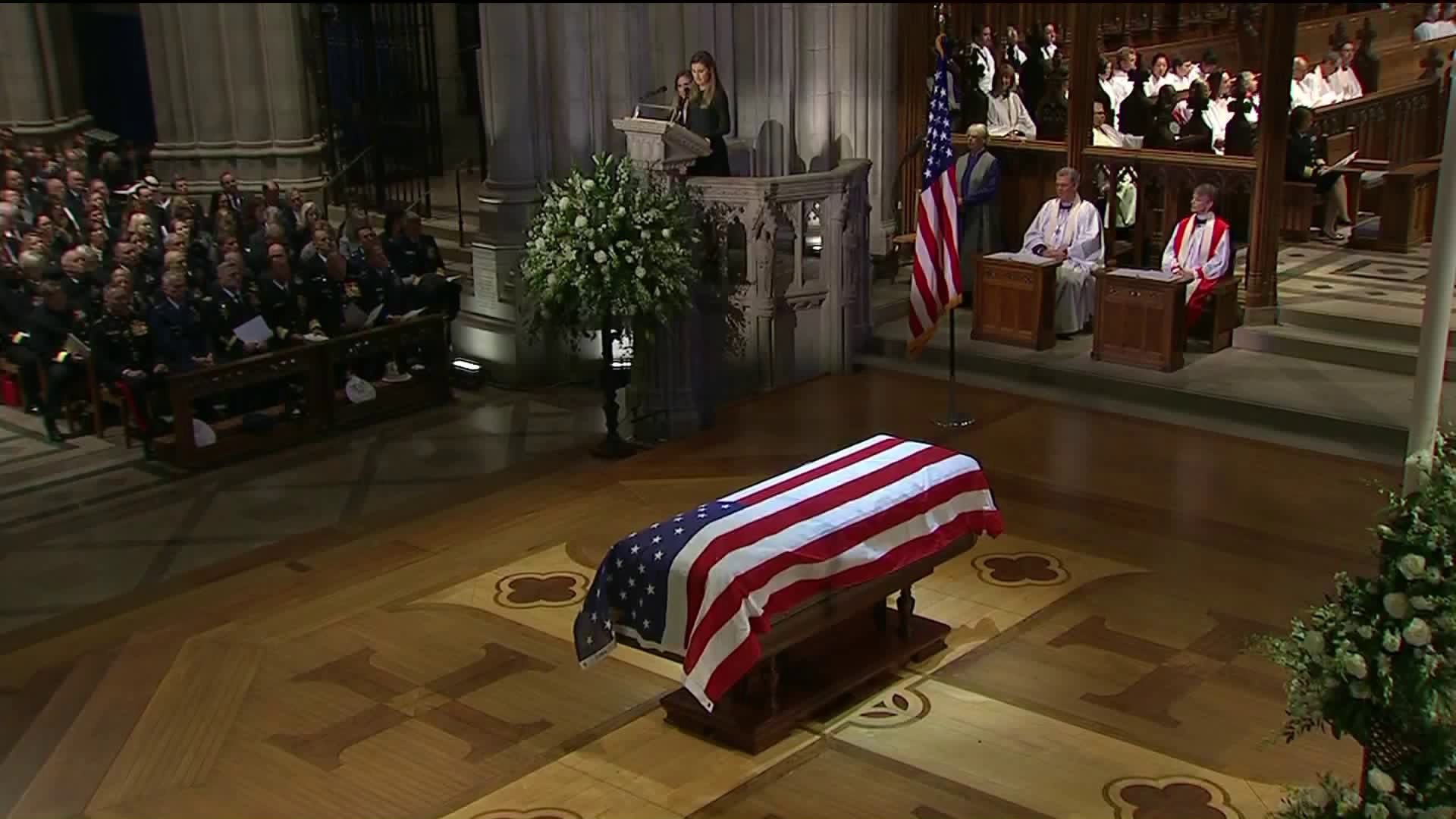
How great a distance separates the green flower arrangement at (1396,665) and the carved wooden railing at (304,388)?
7.83m

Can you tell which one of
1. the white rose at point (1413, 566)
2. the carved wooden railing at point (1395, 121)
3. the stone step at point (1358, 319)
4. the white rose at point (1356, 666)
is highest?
the carved wooden railing at point (1395, 121)

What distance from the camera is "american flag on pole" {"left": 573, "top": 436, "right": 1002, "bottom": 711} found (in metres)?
5.94

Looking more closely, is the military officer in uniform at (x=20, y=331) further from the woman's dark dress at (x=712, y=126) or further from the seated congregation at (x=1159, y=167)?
the seated congregation at (x=1159, y=167)

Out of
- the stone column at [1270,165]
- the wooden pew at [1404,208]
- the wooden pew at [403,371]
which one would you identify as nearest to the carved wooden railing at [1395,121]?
the wooden pew at [1404,208]

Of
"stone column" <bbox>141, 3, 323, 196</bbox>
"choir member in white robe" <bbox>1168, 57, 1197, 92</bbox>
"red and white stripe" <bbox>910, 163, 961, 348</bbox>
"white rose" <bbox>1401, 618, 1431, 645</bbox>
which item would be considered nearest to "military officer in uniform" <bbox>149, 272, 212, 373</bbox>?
"stone column" <bbox>141, 3, 323, 196</bbox>

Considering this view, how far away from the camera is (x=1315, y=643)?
14.6ft

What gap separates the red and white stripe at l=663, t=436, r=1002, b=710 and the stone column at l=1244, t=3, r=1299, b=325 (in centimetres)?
534

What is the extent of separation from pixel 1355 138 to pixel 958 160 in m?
4.37

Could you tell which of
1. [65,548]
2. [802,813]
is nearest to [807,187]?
[65,548]

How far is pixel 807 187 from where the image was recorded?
11070mm

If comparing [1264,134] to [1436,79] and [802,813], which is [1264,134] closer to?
[1436,79]

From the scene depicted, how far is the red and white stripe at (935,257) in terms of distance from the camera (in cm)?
Result: 989

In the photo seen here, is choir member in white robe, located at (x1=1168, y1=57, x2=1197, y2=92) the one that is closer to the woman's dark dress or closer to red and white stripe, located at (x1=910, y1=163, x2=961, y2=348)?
the woman's dark dress

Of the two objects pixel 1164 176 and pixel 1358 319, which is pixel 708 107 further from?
pixel 1358 319
